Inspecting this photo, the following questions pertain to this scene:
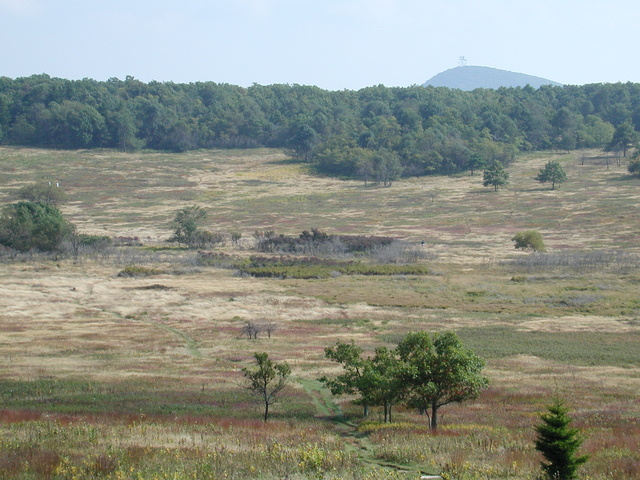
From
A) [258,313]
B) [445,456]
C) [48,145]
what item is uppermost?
[48,145]

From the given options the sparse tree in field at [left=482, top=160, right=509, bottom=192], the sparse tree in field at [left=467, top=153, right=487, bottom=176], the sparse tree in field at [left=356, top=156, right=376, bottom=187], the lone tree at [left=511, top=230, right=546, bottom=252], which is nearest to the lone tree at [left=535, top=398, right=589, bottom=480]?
the lone tree at [left=511, top=230, right=546, bottom=252]

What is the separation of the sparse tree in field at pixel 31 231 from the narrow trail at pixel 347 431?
50.1m

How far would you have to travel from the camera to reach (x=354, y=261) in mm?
68375

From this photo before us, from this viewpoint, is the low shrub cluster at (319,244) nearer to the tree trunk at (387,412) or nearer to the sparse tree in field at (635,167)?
the tree trunk at (387,412)

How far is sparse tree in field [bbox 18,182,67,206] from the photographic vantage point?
358 ft

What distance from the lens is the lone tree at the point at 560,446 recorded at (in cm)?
1330

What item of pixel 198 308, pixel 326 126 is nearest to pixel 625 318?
pixel 198 308

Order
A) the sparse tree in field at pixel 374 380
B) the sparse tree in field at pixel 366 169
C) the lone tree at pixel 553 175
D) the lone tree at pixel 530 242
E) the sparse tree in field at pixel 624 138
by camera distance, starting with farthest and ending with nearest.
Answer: the sparse tree in field at pixel 624 138, the sparse tree in field at pixel 366 169, the lone tree at pixel 553 175, the lone tree at pixel 530 242, the sparse tree in field at pixel 374 380

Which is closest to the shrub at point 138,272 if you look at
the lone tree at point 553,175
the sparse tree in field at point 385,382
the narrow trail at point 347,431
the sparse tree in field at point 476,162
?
the narrow trail at point 347,431

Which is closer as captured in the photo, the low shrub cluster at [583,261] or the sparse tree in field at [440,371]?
the sparse tree in field at [440,371]

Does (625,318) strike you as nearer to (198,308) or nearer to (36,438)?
(198,308)

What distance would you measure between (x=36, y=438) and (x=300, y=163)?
487 feet

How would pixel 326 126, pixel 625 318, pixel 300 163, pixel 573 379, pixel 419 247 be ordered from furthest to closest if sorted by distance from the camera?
pixel 326 126
pixel 300 163
pixel 419 247
pixel 625 318
pixel 573 379

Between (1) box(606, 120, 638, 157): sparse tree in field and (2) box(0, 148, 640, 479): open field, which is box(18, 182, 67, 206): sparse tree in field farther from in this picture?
(1) box(606, 120, 638, 157): sparse tree in field
